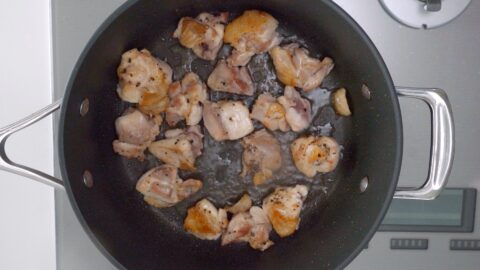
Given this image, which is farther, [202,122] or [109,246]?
[202,122]

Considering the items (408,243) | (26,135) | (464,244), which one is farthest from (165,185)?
(464,244)

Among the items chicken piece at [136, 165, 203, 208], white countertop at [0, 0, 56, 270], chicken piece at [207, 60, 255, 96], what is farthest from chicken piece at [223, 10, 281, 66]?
white countertop at [0, 0, 56, 270]

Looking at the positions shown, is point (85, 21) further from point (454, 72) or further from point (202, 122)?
point (454, 72)

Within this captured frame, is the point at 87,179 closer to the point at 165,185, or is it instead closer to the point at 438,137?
the point at 165,185

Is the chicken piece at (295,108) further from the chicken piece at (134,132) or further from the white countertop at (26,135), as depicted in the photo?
the white countertop at (26,135)

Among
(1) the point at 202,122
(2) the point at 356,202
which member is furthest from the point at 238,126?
(2) the point at 356,202
